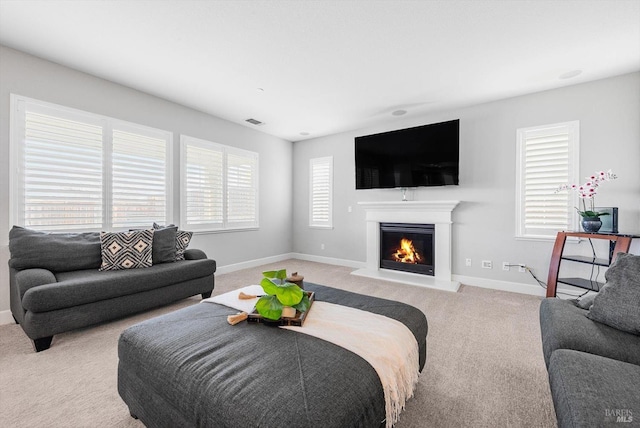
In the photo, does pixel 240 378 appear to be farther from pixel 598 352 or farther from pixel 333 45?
pixel 333 45

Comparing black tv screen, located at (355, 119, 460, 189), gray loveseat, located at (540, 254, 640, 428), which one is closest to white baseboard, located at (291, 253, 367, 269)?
black tv screen, located at (355, 119, 460, 189)

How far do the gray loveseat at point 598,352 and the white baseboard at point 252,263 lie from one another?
4.20 meters

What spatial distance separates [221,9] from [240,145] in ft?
9.58

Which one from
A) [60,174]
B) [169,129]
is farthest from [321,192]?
[60,174]

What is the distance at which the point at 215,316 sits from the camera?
1600 millimetres

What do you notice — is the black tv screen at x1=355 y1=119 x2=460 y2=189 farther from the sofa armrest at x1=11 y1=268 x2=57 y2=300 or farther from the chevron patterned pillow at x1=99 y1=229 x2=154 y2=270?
the sofa armrest at x1=11 y1=268 x2=57 y2=300

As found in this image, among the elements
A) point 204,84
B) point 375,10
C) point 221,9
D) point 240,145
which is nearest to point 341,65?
point 375,10

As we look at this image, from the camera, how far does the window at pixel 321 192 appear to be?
18.2ft

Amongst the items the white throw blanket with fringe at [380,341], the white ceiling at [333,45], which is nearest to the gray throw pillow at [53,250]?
the white ceiling at [333,45]

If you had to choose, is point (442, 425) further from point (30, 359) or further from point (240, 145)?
point (240, 145)

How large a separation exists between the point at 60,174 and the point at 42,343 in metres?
1.79

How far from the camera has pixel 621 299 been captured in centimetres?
144

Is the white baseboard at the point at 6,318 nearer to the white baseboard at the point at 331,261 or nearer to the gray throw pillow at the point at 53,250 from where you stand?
A: the gray throw pillow at the point at 53,250

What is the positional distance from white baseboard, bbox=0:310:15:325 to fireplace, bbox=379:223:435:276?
15.2 ft
